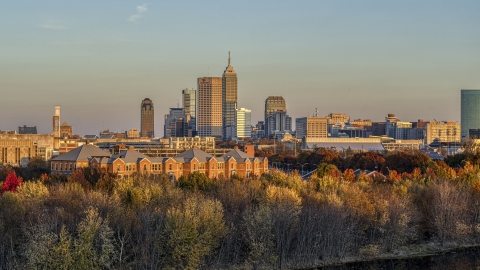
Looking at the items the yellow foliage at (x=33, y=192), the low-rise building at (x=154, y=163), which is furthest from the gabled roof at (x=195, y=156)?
the yellow foliage at (x=33, y=192)

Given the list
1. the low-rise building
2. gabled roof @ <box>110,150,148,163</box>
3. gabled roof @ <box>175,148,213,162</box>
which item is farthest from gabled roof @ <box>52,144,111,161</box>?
gabled roof @ <box>175,148,213,162</box>

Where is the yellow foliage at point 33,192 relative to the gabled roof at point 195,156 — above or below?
below

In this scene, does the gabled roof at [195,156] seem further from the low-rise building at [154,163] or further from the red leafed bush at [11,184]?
the red leafed bush at [11,184]

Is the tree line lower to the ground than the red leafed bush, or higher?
lower

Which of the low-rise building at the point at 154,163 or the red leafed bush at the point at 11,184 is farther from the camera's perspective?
the low-rise building at the point at 154,163

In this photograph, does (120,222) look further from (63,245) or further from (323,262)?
(323,262)

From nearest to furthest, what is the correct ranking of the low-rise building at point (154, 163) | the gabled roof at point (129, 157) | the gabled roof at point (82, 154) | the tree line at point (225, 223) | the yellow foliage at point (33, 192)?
the tree line at point (225, 223), the yellow foliage at point (33, 192), the low-rise building at point (154, 163), the gabled roof at point (129, 157), the gabled roof at point (82, 154)

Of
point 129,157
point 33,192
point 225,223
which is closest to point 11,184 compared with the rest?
point 33,192

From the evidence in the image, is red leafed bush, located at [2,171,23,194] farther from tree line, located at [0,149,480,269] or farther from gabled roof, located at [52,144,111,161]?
gabled roof, located at [52,144,111,161]

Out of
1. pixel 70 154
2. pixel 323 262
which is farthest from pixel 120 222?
pixel 70 154

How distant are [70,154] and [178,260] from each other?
44153 millimetres

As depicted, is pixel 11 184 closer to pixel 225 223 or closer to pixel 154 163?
pixel 225 223

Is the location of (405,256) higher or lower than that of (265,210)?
lower

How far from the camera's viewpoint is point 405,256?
4606cm
